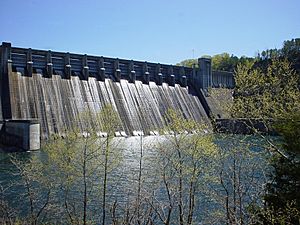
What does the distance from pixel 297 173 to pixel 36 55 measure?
Answer: 28.0 metres

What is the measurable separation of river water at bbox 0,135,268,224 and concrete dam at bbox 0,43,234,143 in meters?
10.8

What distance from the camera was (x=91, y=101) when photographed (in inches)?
1226

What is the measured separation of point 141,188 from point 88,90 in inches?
805

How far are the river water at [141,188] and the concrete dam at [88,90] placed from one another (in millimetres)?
10837

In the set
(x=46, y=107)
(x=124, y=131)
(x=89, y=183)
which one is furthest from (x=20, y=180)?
(x=124, y=131)

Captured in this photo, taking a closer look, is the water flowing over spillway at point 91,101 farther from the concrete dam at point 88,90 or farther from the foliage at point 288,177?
the foliage at point 288,177

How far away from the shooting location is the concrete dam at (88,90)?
27.0 metres

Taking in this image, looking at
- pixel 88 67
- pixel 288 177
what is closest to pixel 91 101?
pixel 88 67

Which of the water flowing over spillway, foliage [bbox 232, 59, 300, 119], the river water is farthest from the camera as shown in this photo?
the water flowing over spillway

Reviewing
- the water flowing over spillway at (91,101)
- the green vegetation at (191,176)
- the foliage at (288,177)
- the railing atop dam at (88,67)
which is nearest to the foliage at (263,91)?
the green vegetation at (191,176)

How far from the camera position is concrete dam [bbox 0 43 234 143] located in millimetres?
27031

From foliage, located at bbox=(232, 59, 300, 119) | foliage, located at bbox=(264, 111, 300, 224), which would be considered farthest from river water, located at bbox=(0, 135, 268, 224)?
foliage, located at bbox=(264, 111, 300, 224)

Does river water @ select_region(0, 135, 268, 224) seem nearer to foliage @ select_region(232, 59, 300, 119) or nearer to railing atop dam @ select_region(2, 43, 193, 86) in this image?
foliage @ select_region(232, 59, 300, 119)

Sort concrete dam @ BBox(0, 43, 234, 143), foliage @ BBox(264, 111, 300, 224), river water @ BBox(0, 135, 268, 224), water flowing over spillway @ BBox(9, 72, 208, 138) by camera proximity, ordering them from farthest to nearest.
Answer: concrete dam @ BBox(0, 43, 234, 143)
water flowing over spillway @ BBox(9, 72, 208, 138)
river water @ BBox(0, 135, 268, 224)
foliage @ BBox(264, 111, 300, 224)
